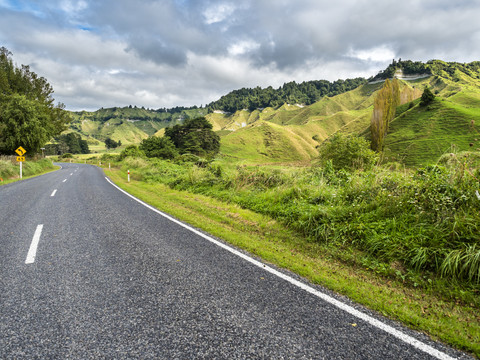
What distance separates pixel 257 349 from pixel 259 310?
60 cm

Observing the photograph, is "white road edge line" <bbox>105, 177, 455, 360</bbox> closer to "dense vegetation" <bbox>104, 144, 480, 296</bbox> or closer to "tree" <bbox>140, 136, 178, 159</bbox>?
"dense vegetation" <bbox>104, 144, 480, 296</bbox>

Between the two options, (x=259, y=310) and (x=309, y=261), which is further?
(x=309, y=261)

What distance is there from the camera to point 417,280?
3539mm

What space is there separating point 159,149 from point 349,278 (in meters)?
39.4

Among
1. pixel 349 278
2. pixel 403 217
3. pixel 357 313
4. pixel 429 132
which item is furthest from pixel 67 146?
pixel 357 313

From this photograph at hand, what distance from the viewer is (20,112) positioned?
1164 inches

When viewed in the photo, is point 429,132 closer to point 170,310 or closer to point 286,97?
point 170,310

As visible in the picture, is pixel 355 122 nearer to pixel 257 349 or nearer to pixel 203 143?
pixel 203 143

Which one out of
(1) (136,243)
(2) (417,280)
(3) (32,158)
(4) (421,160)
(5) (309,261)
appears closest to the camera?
(2) (417,280)

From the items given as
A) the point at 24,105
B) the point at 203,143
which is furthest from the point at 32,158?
the point at 203,143

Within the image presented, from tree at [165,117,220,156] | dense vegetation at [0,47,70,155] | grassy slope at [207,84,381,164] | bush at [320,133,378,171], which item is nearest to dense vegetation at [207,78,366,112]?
grassy slope at [207,84,381,164]

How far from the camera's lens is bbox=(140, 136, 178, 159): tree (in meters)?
37.9

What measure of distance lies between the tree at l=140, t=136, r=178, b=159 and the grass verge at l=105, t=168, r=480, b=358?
1313 inches

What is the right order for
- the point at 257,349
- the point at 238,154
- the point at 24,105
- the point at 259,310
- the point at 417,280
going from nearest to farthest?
the point at 257,349 < the point at 259,310 < the point at 417,280 < the point at 24,105 < the point at 238,154
